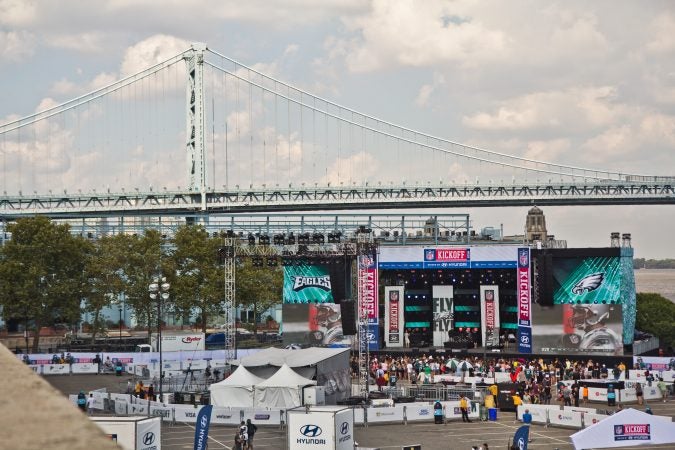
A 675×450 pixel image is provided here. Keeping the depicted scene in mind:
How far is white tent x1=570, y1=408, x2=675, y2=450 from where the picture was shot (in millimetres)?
22953

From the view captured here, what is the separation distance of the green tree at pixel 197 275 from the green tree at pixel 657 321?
143ft

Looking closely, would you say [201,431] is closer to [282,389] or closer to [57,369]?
[282,389]

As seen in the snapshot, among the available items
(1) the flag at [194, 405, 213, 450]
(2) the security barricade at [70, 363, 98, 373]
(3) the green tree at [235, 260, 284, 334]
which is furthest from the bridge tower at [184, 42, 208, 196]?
(1) the flag at [194, 405, 213, 450]

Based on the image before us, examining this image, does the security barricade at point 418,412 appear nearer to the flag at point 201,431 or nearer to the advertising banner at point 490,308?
the flag at point 201,431

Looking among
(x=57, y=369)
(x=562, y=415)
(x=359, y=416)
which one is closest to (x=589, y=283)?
(x=562, y=415)

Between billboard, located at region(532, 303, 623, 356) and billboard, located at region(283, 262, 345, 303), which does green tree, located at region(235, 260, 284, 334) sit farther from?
billboard, located at region(532, 303, 623, 356)

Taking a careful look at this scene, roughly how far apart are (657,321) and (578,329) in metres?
46.8

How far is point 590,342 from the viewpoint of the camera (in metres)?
52.7

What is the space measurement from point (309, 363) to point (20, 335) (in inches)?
2246

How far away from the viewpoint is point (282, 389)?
3412 centimetres

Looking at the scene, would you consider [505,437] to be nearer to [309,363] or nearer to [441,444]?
[441,444]

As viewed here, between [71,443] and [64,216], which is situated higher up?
[64,216]

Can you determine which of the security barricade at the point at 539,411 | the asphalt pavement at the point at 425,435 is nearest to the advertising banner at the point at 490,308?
the asphalt pavement at the point at 425,435

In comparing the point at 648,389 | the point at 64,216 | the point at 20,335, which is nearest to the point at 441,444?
the point at 648,389
